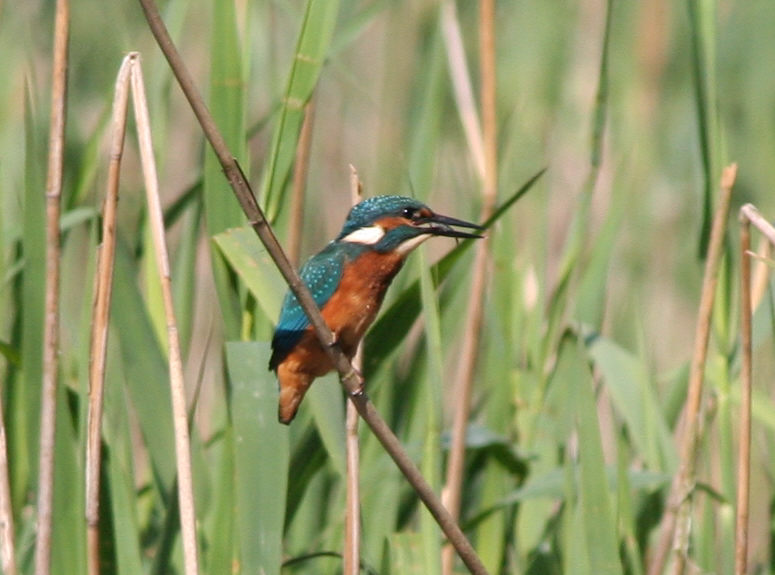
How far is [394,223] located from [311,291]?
203 millimetres

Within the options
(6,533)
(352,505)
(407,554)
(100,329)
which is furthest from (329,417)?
(6,533)

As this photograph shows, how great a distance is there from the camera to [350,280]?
193 centimetres

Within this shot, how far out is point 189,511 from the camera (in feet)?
5.22

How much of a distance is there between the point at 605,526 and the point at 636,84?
1959 millimetres

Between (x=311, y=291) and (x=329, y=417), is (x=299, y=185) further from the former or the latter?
A: (x=329, y=417)

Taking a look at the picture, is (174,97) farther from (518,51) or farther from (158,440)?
(158,440)

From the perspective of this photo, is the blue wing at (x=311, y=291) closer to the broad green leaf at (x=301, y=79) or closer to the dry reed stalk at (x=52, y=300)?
the broad green leaf at (x=301, y=79)

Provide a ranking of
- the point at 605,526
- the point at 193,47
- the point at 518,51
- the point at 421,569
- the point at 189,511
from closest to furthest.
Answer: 1. the point at 189,511
2. the point at 605,526
3. the point at 421,569
4. the point at 518,51
5. the point at 193,47

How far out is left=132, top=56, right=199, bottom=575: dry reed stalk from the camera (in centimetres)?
158

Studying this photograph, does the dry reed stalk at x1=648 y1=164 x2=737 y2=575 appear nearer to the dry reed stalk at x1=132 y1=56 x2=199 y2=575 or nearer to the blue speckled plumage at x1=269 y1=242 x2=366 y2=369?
the blue speckled plumage at x1=269 y1=242 x2=366 y2=369

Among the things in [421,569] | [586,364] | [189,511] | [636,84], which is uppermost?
[636,84]

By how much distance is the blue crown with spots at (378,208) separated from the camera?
1845 millimetres

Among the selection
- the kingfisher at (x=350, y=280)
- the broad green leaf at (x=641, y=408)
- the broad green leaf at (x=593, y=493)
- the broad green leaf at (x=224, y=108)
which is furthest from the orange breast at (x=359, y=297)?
the broad green leaf at (x=641, y=408)

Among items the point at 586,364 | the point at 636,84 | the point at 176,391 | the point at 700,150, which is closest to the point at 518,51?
the point at 636,84
